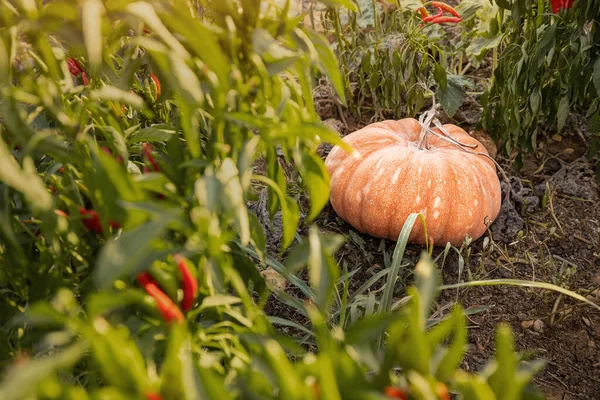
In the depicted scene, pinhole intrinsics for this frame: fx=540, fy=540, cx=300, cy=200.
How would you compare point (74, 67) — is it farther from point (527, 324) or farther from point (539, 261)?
point (539, 261)

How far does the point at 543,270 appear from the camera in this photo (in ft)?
5.47

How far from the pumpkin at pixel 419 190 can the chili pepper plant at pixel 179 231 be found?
89 cm

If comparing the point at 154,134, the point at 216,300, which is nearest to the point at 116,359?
the point at 216,300

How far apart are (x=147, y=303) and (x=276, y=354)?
198mm

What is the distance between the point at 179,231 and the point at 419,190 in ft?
3.72

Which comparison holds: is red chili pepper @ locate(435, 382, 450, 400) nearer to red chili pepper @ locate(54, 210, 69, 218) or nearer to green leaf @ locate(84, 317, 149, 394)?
green leaf @ locate(84, 317, 149, 394)

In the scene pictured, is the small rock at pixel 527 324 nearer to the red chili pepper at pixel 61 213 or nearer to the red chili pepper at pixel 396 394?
the red chili pepper at pixel 396 394

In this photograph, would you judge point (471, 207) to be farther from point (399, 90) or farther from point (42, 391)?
point (42, 391)

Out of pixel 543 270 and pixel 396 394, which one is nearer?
pixel 396 394

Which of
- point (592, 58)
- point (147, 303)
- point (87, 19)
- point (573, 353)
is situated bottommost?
point (573, 353)

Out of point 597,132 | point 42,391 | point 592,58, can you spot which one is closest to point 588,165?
point 597,132

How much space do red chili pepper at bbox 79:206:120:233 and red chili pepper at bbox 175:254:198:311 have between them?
0.14 meters

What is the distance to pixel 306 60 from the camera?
725 millimetres

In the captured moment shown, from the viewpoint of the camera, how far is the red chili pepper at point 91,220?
74 cm
